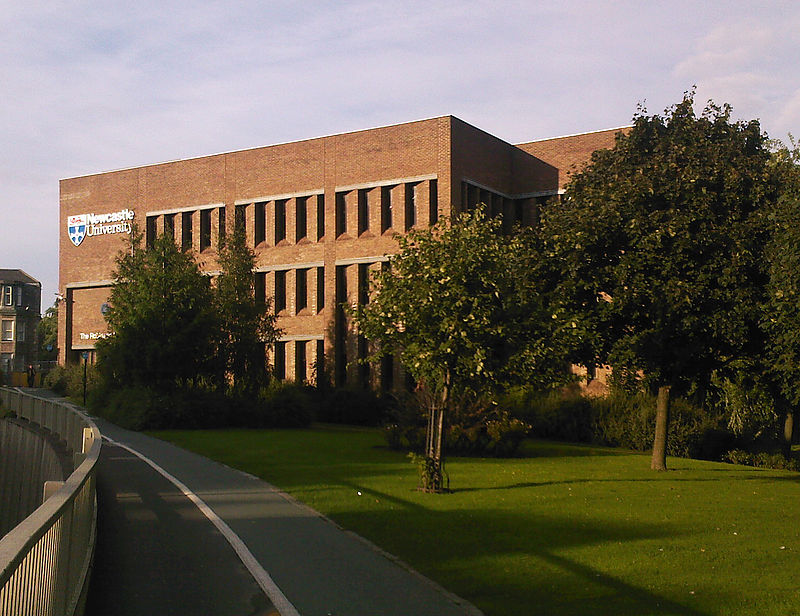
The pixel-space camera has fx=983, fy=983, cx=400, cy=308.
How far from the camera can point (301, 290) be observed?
50.9 metres

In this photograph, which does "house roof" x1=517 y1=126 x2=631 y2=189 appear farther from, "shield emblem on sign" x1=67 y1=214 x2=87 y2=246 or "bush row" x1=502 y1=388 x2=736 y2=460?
"shield emblem on sign" x1=67 y1=214 x2=87 y2=246

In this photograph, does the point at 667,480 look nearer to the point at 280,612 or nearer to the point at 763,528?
the point at 763,528

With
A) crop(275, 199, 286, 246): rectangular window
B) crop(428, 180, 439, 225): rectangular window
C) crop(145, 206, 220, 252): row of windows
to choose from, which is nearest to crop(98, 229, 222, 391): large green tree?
crop(428, 180, 439, 225): rectangular window

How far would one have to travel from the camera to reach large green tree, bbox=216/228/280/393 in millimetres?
40406

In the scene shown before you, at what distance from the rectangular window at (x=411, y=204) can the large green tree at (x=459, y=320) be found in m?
26.5

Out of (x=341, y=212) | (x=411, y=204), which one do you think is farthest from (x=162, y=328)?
(x=411, y=204)

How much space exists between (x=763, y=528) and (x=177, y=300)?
28262mm

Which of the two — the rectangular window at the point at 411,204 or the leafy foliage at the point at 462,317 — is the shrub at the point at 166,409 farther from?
the leafy foliage at the point at 462,317

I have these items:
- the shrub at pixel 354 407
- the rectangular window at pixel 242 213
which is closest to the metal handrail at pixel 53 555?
the shrub at pixel 354 407

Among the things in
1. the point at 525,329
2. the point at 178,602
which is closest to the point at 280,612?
the point at 178,602

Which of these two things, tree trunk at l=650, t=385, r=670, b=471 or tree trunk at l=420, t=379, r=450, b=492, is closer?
tree trunk at l=420, t=379, r=450, b=492

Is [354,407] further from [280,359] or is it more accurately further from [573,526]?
[573,526]

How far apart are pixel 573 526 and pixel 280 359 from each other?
38.2 metres

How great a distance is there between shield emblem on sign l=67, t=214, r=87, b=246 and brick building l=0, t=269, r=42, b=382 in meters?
33.0
